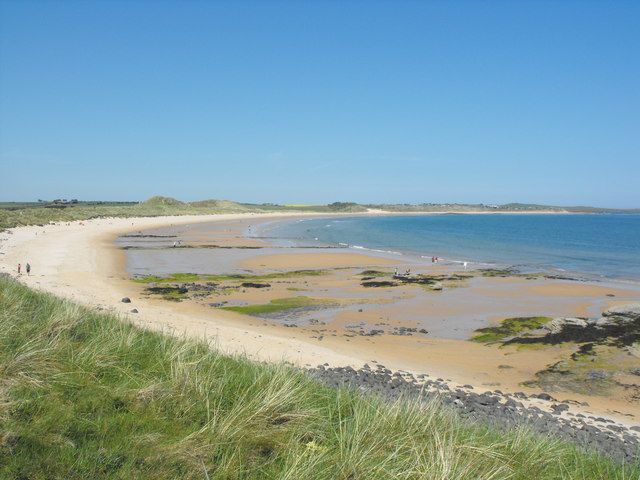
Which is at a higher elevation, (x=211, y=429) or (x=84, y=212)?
→ (x=84, y=212)

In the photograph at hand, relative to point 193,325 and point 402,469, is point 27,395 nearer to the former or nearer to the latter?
point 402,469

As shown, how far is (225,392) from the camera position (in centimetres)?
584

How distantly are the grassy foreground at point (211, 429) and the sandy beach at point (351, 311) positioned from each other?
2.58 meters

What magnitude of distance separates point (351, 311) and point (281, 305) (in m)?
2.83

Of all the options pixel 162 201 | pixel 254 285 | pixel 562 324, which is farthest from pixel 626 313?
pixel 162 201

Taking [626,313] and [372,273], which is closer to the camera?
[626,313]

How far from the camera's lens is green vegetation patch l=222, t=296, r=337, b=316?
62.0 feet

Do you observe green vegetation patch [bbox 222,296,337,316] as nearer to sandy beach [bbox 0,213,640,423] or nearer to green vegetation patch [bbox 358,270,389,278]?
sandy beach [bbox 0,213,640,423]

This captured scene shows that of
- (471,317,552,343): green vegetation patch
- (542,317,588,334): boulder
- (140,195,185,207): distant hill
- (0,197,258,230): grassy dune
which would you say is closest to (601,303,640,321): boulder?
(542,317,588,334): boulder

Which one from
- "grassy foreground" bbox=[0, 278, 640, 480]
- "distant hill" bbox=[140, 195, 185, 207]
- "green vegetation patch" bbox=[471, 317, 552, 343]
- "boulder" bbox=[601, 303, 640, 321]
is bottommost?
"green vegetation patch" bbox=[471, 317, 552, 343]

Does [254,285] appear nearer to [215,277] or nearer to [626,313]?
[215,277]

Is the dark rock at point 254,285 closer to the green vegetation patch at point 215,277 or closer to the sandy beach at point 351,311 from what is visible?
the sandy beach at point 351,311

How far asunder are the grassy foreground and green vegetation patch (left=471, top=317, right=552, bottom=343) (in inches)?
417

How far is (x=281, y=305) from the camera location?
20047 mm
